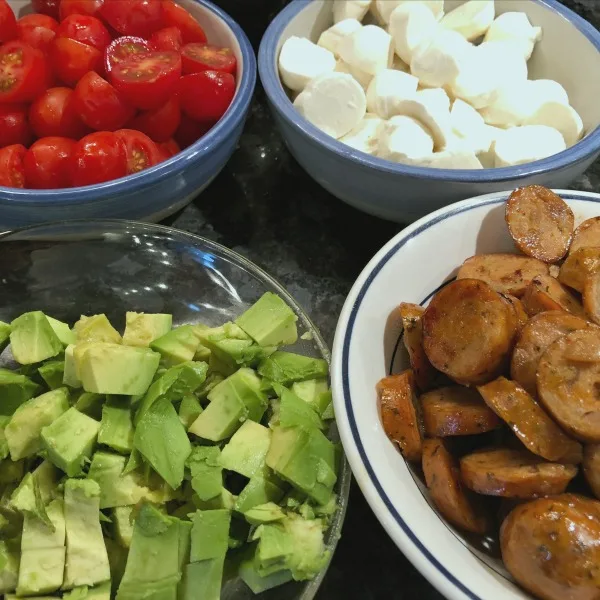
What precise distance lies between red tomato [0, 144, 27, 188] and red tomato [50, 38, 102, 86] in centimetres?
19

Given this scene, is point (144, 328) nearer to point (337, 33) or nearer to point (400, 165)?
→ point (400, 165)

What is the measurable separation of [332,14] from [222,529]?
45.9 inches

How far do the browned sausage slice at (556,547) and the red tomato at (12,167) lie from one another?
100cm

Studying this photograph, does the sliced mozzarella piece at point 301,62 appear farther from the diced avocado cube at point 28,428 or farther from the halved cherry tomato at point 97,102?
the diced avocado cube at point 28,428

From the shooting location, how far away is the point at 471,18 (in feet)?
4.64

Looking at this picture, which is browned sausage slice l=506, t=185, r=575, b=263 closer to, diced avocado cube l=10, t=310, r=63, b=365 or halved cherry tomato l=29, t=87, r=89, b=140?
diced avocado cube l=10, t=310, r=63, b=365

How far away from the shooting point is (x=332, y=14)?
1450mm

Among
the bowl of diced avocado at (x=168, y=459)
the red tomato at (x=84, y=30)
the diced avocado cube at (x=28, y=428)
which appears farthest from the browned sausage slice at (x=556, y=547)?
the red tomato at (x=84, y=30)

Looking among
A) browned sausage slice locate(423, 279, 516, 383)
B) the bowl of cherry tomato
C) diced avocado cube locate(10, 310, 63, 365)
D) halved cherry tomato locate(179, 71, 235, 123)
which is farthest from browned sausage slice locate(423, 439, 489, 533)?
halved cherry tomato locate(179, 71, 235, 123)

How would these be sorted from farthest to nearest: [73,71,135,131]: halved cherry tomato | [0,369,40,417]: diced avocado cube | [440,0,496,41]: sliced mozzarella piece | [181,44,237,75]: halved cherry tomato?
[440,0,496,41]: sliced mozzarella piece < [181,44,237,75]: halved cherry tomato < [73,71,135,131]: halved cherry tomato < [0,369,40,417]: diced avocado cube

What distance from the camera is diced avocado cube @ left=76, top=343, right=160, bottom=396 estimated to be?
866mm

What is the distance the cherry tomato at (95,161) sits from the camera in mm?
1108

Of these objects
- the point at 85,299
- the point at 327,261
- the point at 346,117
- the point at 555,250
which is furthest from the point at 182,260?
the point at 555,250

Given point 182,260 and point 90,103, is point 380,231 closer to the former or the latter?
point 182,260
